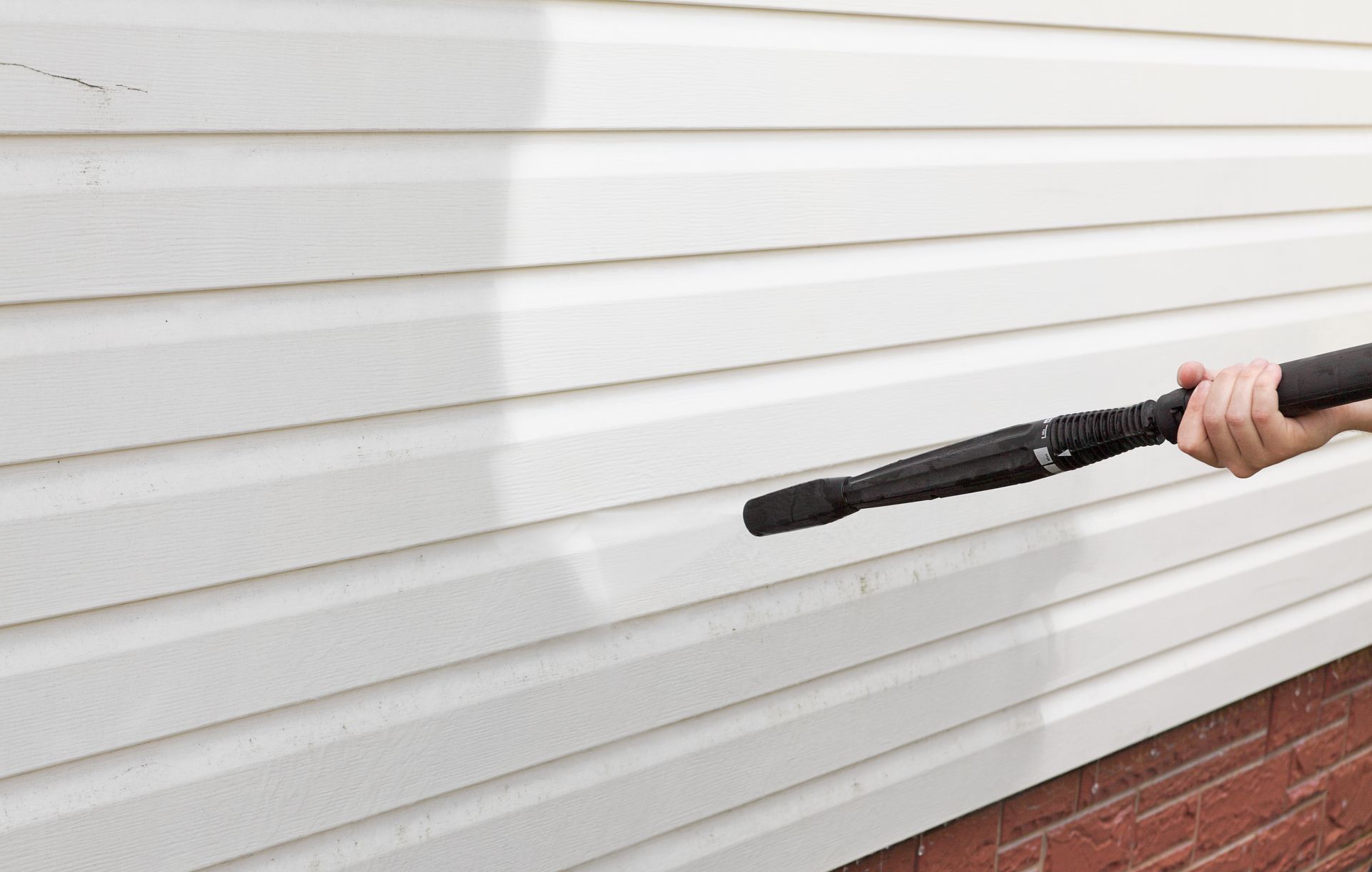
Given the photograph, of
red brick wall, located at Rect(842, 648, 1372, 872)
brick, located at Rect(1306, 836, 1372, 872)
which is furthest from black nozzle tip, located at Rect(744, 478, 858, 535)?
brick, located at Rect(1306, 836, 1372, 872)

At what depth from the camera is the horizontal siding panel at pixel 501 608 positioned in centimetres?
142

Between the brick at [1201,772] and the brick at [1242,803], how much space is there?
0.13ft

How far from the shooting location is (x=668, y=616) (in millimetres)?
1913

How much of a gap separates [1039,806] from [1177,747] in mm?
518

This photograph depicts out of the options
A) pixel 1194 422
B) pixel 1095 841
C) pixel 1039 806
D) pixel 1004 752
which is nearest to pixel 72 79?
pixel 1194 422

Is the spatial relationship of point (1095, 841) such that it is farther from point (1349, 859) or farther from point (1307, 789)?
point (1349, 859)

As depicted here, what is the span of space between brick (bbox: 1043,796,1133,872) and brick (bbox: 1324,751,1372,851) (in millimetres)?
992

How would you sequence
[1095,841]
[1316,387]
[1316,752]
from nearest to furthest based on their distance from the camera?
1. [1316,387]
2. [1095,841]
3. [1316,752]

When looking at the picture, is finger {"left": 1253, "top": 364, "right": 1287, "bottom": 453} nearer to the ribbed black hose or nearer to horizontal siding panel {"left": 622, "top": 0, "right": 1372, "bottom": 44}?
the ribbed black hose

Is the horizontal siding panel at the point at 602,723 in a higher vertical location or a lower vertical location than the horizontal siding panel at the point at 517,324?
lower

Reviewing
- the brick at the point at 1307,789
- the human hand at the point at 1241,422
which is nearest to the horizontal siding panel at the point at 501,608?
the human hand at the point at 1241,422

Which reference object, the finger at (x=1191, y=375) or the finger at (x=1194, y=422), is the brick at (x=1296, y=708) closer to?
the finger at (x=1191, y=375)

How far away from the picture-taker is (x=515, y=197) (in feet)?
5.28

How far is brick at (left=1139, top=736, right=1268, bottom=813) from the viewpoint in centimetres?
288
